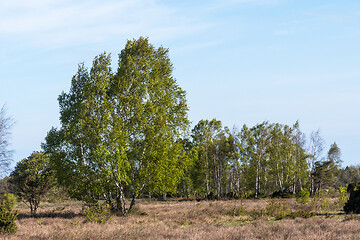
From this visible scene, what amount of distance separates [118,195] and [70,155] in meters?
4.46

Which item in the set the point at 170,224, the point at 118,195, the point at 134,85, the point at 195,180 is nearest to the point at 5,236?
the point at 170,224

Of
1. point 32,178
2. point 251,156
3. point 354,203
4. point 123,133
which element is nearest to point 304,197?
point 354,203

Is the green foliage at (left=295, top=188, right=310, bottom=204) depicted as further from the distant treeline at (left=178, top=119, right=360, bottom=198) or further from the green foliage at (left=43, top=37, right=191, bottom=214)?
the distant treeline at (left=178, top=119, right=360, bottom=198)

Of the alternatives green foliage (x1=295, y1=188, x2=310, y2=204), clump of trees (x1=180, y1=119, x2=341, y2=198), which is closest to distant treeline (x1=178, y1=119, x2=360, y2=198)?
clump of trees (x1=180, y1=119, x2=341, y2=198)

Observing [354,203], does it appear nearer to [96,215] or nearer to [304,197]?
[304,197]

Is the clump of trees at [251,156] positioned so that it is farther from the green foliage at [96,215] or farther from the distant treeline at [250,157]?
the green foliage at [96,215]

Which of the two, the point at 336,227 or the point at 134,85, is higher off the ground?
the point at 134,85

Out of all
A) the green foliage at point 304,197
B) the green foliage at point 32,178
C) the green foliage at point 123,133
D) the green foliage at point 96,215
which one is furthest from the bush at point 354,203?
the green foliage at point 32,178

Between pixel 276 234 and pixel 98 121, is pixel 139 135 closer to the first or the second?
pixel 98 121

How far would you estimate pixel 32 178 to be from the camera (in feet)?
94.5

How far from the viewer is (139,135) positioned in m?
24.9

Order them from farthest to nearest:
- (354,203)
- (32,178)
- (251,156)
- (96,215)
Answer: (251,156)
(32,178)
(354,203)
(96,215)

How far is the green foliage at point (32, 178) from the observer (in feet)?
94.2

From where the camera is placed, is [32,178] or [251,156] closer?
[32,178]
